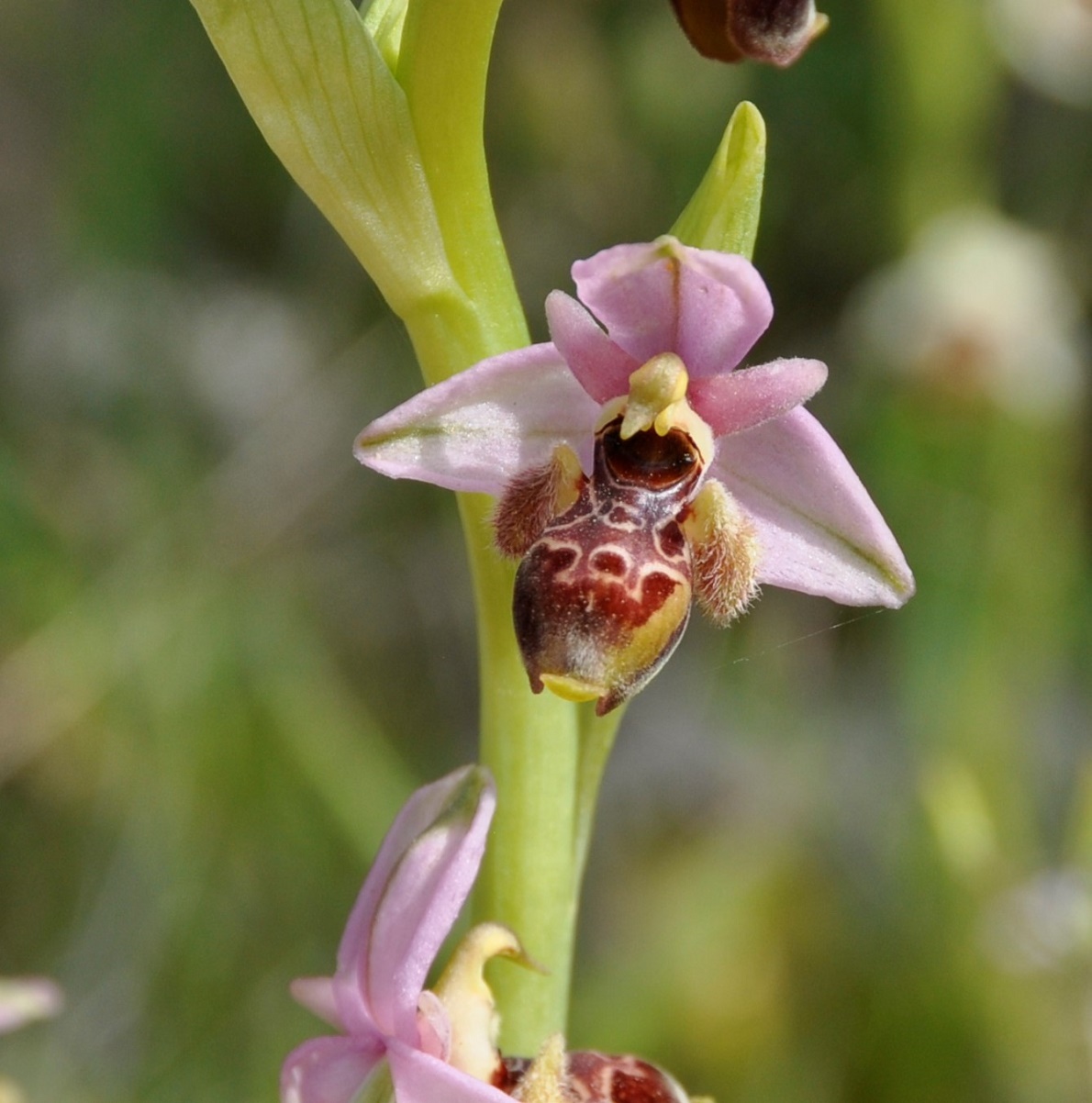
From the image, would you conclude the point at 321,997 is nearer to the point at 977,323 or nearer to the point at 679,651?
the point at 977,323

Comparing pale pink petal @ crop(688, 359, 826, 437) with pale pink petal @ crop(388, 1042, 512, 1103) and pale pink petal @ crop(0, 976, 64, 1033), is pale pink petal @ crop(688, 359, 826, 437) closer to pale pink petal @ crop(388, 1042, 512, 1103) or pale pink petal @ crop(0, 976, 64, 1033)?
pale pink petal @ crop(388, 1042, 512, 1103)

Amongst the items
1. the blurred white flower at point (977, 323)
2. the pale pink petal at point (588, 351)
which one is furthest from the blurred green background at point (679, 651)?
the pale pink petal at point (588, 351)

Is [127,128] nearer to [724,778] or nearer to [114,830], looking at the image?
[114,830]

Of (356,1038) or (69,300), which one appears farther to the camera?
(69,300)

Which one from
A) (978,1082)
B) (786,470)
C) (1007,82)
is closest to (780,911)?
(978,1082)

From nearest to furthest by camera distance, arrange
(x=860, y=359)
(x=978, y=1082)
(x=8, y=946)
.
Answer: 1. (x=978, y=1082)
2. (x=8, y=946)
3. (x=860, y=359)

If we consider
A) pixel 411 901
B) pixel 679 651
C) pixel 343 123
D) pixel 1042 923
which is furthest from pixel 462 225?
pixel 679 651
